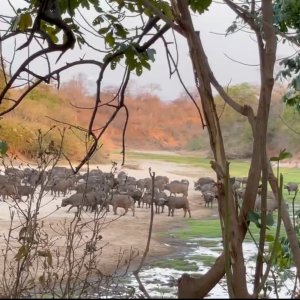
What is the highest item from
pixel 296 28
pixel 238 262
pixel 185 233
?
pixel 296 28

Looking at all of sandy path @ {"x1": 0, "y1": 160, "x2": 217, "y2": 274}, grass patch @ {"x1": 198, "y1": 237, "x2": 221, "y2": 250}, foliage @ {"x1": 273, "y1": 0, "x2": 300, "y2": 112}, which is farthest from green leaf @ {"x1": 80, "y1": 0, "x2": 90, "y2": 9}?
grass patch @ {"x1": 198, "y1": 237, "x2": 221, "y2": 250}

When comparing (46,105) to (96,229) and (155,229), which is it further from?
(96,229)

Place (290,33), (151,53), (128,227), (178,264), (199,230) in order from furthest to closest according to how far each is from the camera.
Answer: (199,230) < (128,227) < (178,264) < (290,33) < (151,53)

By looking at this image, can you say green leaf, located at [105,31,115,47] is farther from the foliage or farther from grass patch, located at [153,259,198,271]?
grass patch, located at [153,259,198,271]

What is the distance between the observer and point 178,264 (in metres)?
6.52

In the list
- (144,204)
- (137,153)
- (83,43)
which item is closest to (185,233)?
(144,204)

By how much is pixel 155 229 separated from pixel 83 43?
24.9 ft

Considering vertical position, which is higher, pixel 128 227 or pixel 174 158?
pixel 174 158

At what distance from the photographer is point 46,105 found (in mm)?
13703

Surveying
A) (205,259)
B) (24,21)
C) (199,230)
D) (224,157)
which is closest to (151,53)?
(24,21)

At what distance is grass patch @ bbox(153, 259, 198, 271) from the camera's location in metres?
6.23

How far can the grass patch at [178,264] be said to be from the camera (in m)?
6.23

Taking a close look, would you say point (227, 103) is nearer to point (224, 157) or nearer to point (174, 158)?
point (224, 157)

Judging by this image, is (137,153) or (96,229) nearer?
(96,229)
